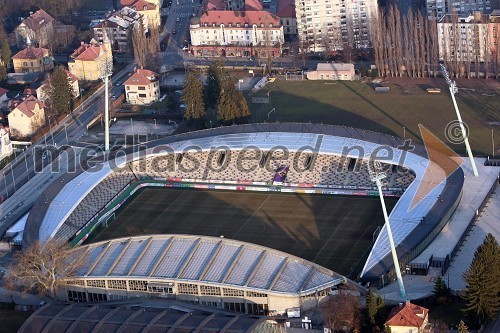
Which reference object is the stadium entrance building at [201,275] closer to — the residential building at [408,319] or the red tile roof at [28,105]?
the residential building at [408,319]

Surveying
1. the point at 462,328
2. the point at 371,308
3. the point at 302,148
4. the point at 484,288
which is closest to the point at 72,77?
the point at 302,148

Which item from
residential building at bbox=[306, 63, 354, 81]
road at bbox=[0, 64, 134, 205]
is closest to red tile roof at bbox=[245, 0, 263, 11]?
residential building at bbox=[306, 63, 354, 81]

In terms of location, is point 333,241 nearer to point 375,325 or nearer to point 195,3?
point 375,325

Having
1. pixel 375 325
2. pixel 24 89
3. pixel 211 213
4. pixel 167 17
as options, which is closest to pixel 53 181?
pixel 211 213

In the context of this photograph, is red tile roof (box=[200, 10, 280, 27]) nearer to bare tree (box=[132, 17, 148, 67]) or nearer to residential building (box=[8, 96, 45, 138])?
bare tree (box=[132, 17, 148, 67])

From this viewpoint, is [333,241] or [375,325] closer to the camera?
[375,325]

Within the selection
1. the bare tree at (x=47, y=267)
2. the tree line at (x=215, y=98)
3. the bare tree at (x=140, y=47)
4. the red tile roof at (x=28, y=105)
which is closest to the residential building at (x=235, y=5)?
the bare tree at (x=140, y=47)
